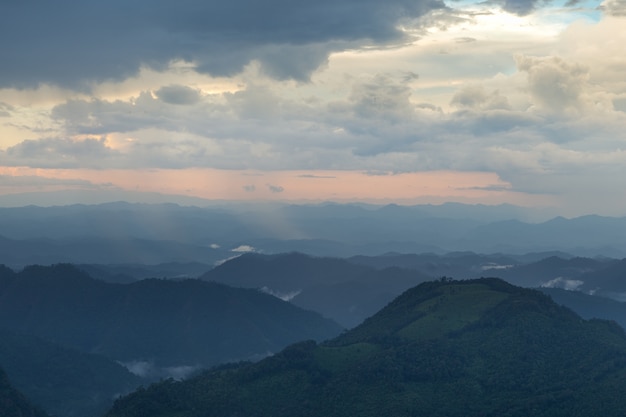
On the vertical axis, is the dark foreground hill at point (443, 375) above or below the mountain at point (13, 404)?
above

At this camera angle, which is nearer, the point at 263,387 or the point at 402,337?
the point at 263,387

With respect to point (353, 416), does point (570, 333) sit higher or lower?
higher

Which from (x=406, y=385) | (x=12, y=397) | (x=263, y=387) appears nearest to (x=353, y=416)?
(x=406, y=385)

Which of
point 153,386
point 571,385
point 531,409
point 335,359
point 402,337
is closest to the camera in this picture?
point 531,409

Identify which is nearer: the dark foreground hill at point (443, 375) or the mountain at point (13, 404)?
the dark foreground hill at point (443, 375)

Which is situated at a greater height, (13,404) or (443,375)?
(443,375)

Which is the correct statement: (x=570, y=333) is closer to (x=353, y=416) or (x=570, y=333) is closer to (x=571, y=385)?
(x=571, y=385)
